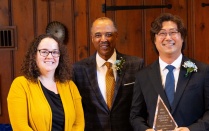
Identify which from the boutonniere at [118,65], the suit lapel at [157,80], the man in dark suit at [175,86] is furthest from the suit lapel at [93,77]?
the suit lapel at [157,80]

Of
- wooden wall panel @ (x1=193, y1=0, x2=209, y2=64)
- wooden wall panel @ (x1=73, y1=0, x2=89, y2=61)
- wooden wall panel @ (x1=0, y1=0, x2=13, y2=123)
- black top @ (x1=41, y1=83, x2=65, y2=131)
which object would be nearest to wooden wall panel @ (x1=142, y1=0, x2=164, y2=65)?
wooden wall panel @ (x1=193, y1=0, x2=209, y2=64)

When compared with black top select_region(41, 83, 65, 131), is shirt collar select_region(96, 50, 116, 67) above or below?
above

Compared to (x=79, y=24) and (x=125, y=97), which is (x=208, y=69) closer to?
(x=125, y=97)

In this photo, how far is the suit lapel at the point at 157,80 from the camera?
6.53 ft

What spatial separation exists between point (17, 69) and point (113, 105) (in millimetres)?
1613

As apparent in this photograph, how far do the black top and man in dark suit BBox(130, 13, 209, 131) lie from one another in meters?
0.45

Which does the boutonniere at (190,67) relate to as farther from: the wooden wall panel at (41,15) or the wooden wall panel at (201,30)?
the wooden wall panel at (41,15)

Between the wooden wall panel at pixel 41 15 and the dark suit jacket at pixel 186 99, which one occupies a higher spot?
the wooden wall panel at pixel 41 15

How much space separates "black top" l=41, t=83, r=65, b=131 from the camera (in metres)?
1.98

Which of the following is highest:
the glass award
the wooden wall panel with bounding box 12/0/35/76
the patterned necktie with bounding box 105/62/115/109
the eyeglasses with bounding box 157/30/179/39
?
the wooden wall panel with bounding box 12/0/35/76

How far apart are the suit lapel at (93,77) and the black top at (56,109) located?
36 centimetres

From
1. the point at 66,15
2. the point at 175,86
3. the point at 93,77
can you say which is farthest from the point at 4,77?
the point at 175,86

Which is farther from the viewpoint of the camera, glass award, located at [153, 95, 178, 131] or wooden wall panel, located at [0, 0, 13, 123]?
wooden wall panel, located at [0, 0, 13, 123]

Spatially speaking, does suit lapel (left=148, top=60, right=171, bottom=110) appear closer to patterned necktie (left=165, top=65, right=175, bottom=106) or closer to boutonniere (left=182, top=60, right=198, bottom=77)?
patterned necktie (left=165, top=65, right=175, bottom=106)
